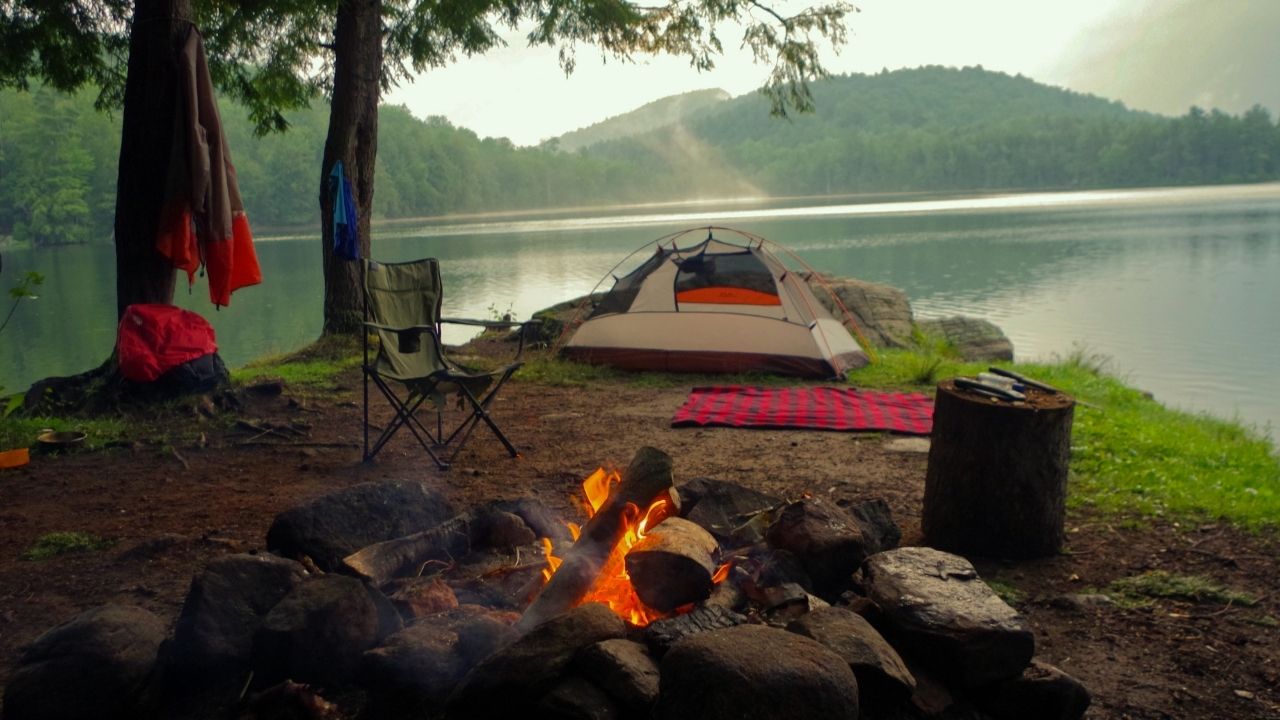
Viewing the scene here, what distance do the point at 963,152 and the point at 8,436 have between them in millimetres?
77168

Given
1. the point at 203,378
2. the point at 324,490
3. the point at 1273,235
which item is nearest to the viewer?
the point at 324,490

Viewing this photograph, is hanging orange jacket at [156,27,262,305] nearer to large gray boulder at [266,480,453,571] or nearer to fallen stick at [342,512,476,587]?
large gray boulder at [266,480,453,571]

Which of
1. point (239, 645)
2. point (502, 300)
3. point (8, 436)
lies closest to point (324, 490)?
point (239, 645)

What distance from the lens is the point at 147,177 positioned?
5375 millimetres

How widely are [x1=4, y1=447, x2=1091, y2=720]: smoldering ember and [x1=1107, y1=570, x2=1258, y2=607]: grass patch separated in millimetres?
735

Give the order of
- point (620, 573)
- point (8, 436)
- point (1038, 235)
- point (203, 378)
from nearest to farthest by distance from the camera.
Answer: point (620, 573) → point (8, 436) → point (203, 378) → point (1038, 235)

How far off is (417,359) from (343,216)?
357 cm

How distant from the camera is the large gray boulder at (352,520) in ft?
8.50

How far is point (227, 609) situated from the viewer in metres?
2.11

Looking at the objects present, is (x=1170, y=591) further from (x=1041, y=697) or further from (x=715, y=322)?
(x=715, y=322)

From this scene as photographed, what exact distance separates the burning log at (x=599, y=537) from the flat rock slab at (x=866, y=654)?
23.0 inches

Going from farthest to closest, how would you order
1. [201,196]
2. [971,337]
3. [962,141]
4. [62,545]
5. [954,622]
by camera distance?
[962,141] → [971,337] → [201,196] → [62,545] → [954,622]

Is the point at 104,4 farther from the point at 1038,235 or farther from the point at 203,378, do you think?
the point at 1038,235

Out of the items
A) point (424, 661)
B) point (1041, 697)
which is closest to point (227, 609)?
point (424, 661)
